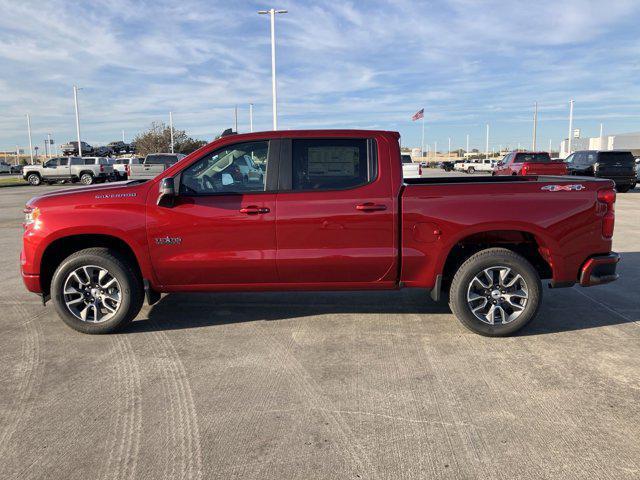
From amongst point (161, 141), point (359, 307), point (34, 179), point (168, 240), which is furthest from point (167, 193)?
point (161, 141)

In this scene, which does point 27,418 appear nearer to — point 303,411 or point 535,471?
point 303,411

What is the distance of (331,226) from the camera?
4570 mm

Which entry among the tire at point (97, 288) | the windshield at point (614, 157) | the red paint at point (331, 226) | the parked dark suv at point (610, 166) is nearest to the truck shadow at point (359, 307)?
the tire at point (97, 288)

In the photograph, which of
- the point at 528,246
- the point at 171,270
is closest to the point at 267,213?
the point at 171,270

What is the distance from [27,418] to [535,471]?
309 cm

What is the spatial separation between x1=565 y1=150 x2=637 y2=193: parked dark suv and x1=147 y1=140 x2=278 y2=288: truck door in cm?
1933

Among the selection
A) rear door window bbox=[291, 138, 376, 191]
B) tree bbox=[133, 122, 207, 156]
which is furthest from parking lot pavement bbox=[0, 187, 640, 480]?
tree bbox=[133, 122, 207, 156]

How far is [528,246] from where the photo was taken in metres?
5.10

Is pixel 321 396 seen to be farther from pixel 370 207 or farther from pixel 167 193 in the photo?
pixel 167 193

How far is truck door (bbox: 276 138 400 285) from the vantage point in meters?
4.57

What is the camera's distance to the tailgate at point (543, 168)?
69.7ft

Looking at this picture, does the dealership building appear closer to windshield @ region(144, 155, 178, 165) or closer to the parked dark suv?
the parked dark suv

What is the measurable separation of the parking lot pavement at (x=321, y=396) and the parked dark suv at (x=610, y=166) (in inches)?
671

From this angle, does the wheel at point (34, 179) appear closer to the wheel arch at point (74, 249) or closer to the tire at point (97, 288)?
the wheel arch at point (74, 249)
